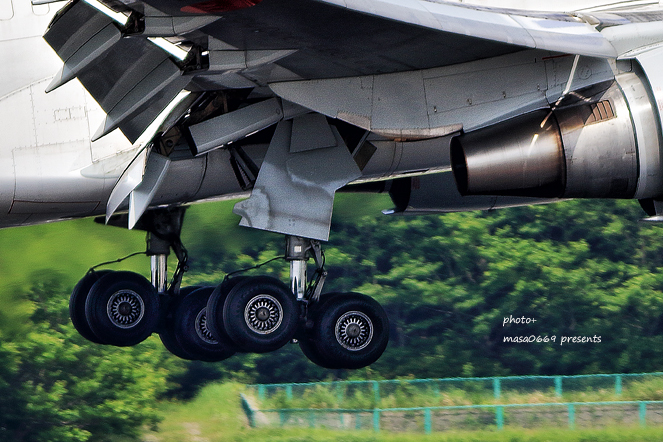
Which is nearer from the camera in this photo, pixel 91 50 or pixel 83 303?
pixel 91 50

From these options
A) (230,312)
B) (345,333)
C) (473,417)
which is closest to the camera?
(230,312)

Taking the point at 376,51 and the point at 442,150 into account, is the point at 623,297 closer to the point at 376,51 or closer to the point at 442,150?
the point at 442,150

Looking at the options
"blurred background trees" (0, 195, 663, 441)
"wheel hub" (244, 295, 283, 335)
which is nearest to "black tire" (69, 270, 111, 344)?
"wheel hub" (244, 295, 283, 335)

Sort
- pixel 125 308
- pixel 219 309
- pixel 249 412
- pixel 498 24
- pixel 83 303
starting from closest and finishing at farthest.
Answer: pixel 498 24
pixel 219 309
pixel 125 308
pixel 83 303
pixel 249 412

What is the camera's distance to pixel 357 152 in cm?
984

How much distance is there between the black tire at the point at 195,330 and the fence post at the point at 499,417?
7.68 m

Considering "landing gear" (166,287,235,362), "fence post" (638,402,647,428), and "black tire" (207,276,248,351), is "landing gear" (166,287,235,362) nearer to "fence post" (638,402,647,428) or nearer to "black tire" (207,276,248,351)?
"black tire" (207,276,248,351)

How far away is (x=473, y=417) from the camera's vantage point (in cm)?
1964

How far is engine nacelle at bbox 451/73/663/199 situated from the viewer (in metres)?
8.38

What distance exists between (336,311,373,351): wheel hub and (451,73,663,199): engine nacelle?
11.0 feet

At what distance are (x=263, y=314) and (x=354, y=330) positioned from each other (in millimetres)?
1167

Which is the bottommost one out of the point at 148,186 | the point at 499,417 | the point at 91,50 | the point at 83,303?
the point at 499,417

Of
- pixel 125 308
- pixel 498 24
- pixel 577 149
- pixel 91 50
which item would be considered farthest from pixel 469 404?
pixel 91 50

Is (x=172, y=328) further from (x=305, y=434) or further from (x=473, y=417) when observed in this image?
(x=473, y=417)
